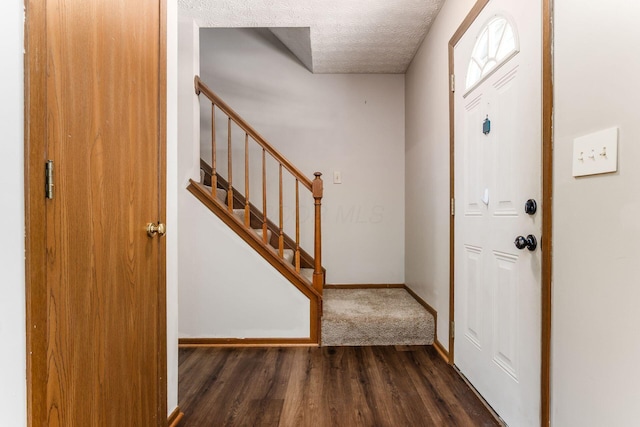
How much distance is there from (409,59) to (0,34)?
3038 mm

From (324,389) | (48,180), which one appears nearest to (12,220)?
(48,180)

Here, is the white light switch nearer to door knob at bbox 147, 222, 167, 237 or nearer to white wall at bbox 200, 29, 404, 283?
door knob at bbox 147, 222, 167, 237

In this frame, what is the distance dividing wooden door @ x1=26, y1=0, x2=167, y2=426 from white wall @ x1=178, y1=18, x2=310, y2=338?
Answer: 3.52 ft

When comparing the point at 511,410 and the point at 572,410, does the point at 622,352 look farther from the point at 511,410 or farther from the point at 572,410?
the point at 511,410

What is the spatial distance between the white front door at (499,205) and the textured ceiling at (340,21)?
65 cm

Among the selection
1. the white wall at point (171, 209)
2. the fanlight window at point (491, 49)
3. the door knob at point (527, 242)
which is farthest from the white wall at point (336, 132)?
the door knob at point (527, 242)

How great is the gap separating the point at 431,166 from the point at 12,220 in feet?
7.84

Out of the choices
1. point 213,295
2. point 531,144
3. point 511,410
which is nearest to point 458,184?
point 531,144

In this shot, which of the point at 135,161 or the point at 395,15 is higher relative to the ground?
the point at 395,15

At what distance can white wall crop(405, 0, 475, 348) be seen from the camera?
2.16 meters

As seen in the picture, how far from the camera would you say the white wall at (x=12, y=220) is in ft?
2.06

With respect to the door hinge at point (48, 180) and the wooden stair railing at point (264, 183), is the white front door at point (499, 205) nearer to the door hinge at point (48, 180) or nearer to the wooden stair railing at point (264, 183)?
the wooden stair railing at point (264, 183)

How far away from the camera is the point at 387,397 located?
172 cm

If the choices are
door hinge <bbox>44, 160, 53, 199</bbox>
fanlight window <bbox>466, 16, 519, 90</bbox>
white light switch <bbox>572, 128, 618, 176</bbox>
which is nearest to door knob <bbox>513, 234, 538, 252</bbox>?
white light switch <bbox>572, 128, 618, 176</bbox>
